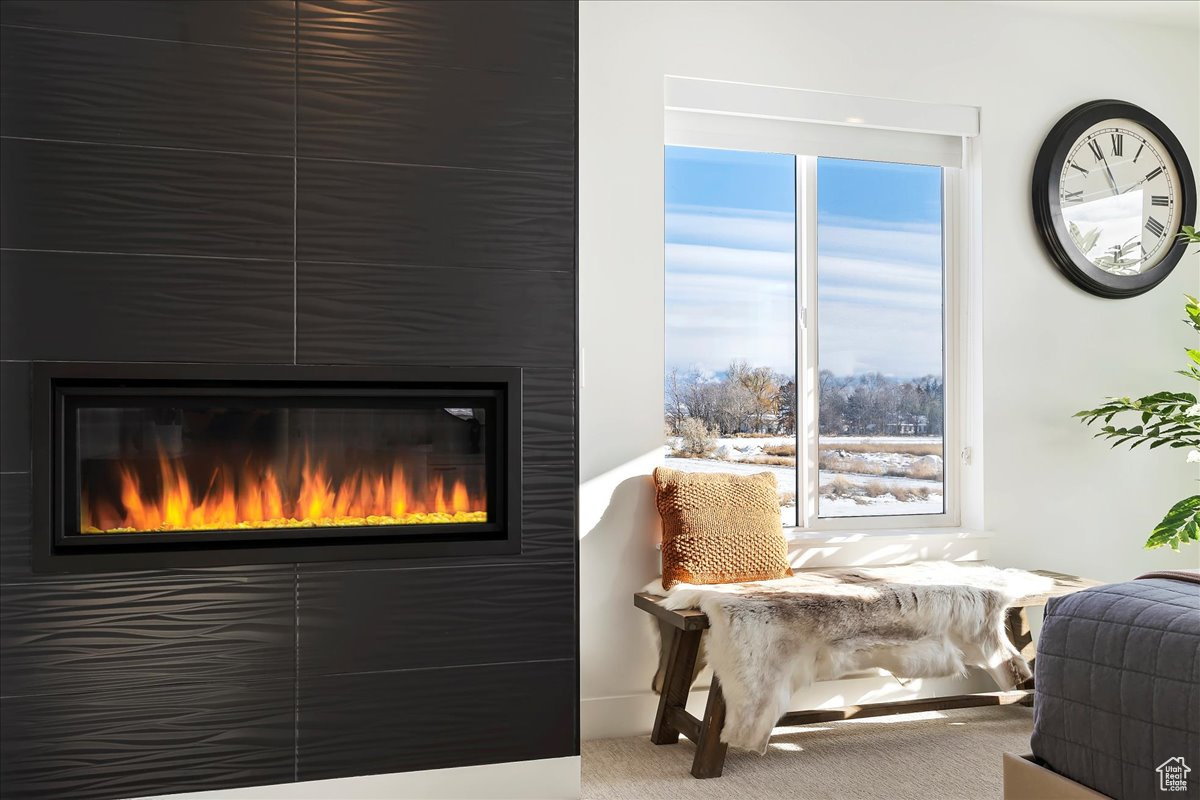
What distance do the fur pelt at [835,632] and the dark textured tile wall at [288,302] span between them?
499 millimetres

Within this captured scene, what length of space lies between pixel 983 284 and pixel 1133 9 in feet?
4.23

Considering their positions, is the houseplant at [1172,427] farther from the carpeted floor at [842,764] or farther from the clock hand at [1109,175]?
the carpeted floor at [842,764]

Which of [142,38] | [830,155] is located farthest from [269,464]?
[830,155]

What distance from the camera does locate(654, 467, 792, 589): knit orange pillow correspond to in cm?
321

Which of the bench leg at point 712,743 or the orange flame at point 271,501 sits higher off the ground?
the orange flame at point 271,501

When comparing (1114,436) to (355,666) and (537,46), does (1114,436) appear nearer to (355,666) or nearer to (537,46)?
(537,46)

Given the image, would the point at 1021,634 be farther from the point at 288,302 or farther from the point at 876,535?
the point at 288,302

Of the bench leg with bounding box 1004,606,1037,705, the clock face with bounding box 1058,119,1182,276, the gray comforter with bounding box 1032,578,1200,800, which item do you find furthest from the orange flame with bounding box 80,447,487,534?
the clock face with bounding box 1058,119,1182,276

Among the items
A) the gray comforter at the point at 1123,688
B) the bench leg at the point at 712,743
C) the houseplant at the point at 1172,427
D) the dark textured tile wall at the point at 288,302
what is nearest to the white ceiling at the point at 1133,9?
the houseplant at the point at 1172,427

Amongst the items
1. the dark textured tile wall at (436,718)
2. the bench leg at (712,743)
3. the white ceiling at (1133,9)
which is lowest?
the bench leg at (712,743)

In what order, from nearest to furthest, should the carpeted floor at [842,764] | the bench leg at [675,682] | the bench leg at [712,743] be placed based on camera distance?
the carpeted floor at [842,764], the bench leg at [712,743], the bench leg at [675,682]

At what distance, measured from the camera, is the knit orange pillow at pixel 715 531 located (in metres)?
3.21

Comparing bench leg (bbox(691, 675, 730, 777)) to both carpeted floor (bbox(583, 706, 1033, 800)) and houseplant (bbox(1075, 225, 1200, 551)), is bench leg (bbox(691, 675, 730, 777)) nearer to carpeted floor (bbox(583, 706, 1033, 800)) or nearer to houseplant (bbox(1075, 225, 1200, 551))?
carpeted floor (bbox(583, 706, 1033, 800))

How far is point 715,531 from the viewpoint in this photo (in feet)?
10.6
